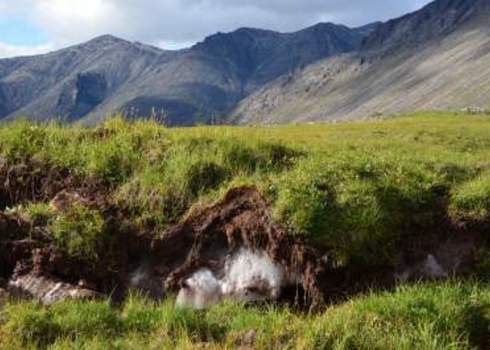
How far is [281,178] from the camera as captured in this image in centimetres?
1331

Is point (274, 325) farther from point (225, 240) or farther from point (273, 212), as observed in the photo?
point (225, 240)

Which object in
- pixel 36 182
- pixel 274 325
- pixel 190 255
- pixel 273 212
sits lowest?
pixel 274 325

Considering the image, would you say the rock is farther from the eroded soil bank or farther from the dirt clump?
the dirt clump

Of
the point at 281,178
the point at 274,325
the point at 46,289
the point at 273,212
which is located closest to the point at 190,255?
the point at 273,212

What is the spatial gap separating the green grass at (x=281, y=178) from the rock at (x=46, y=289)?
0.73m

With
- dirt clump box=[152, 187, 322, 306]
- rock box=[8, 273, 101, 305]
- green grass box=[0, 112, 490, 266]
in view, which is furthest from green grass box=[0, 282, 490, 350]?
green grass box=[0, 112, 490, 266]

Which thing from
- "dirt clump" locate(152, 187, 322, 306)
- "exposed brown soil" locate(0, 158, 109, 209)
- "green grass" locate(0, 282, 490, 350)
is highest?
"exposed brown soil" locate(0, 158, 109, 209)

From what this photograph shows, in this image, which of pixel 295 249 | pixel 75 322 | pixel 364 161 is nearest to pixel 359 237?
pixel 295 249

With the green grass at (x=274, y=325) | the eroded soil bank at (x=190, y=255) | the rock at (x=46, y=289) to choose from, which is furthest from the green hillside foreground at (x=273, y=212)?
the rock at (x=46, y=289)

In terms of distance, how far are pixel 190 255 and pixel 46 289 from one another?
238cm

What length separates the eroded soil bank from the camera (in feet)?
39.9

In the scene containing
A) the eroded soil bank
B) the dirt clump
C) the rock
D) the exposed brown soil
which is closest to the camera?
the rock

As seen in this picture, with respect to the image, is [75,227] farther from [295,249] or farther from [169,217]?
[295,249]

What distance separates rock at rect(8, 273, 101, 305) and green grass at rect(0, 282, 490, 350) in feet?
2.78
